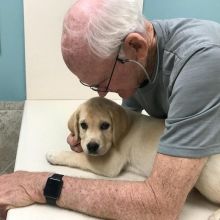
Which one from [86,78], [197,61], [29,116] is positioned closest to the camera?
[197,61]

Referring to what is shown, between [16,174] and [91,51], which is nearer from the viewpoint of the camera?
[91,51]

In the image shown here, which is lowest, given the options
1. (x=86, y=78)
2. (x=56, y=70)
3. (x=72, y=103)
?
(x=72, y=103)

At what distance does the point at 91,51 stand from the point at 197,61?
0.25 metres

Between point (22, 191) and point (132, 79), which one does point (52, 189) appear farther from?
point (132, 79)

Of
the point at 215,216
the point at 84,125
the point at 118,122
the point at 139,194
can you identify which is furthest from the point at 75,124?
the point at 215,216

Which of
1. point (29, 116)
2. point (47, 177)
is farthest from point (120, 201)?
point (29, 116)

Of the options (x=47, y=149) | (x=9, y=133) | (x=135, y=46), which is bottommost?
(x=9, y=133)

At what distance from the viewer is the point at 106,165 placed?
125 cm

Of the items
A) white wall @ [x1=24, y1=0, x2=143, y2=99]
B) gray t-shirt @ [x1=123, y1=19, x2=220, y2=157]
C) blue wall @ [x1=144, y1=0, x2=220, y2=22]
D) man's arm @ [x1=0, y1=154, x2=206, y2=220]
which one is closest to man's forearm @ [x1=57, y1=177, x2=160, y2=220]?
man's arm @ [x1=0, y1=154, x2=206, y2=220]

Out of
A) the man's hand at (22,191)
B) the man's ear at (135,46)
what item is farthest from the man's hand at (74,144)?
the man's ear at (135,46)

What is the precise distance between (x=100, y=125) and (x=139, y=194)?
0.33 meters

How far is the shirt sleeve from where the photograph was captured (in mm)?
944

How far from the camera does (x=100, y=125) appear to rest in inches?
49.9

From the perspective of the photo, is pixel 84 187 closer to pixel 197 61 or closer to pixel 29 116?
pixel 197 61
